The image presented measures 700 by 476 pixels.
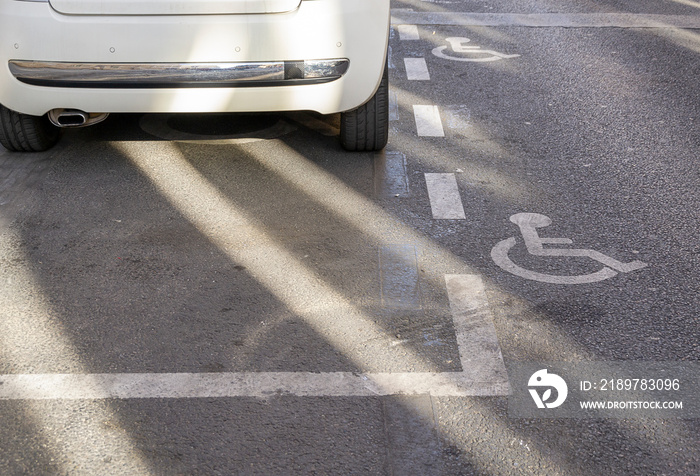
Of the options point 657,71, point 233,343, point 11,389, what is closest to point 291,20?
point 233,343

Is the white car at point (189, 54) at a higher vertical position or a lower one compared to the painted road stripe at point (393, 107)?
higher

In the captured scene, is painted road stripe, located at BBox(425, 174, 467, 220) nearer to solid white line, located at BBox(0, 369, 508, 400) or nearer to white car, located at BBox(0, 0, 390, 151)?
white car, located at BBox(0, 0, 390, 151)

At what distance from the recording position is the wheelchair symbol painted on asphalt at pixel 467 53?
6.93m

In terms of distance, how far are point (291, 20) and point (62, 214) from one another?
1466 mm

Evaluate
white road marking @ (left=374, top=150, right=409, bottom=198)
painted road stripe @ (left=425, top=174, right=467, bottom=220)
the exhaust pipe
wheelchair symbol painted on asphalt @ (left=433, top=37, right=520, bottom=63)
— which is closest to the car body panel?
the exhaust pipe

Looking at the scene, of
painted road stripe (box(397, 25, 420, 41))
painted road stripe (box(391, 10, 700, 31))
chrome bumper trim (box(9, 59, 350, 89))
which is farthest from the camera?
painted road stripe (box(391, 10, 700, 31))

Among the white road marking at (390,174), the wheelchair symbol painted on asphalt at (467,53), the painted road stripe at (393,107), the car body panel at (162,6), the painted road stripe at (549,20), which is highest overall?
the car body panel at (162,6)

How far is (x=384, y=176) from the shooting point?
15.0ft

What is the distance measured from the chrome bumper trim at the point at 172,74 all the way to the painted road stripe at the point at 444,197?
815 millimetres

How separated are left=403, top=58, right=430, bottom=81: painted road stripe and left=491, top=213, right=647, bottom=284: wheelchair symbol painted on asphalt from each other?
102 inches

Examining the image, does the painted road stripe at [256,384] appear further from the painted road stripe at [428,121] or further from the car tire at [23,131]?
the painted road stripe at [428,121]

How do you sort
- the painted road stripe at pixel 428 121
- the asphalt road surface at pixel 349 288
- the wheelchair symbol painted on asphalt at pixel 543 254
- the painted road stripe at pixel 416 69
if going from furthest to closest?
the painted road stripe at pixel 416 69
the painted road stripe at pixel 428 121
the wheelchair symbol painted on asphalt at pixel 543 254
the asphalt road surface at pixel 349 288

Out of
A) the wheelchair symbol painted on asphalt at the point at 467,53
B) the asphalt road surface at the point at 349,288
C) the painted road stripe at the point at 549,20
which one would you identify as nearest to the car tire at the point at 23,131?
the asphalt road surface at the point at 349,288

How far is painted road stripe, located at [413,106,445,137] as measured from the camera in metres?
5.26
